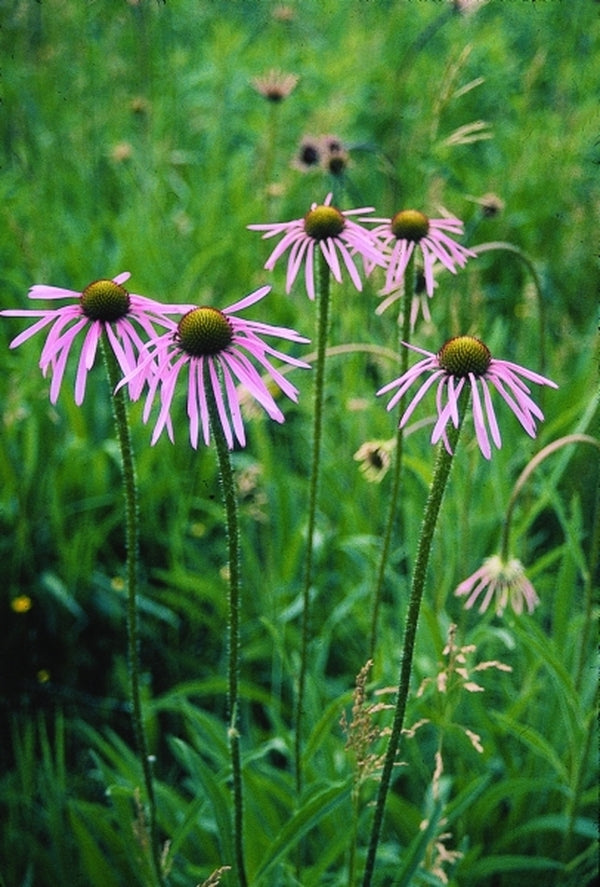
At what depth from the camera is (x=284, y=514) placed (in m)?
2.33

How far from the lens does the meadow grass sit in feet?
5.20

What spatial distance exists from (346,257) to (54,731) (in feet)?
4.69

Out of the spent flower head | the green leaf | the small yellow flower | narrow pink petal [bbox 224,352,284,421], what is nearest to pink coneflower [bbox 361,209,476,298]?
narrow pink petal [bbox 224,352,284,421]

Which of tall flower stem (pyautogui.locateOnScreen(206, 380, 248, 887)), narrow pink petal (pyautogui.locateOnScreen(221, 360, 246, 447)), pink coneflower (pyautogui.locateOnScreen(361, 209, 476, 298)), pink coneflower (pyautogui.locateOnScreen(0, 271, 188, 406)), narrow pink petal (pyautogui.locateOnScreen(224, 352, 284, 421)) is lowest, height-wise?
tall flower stem (pyautogui.locateOnScreen(206, 380, 248, 887))

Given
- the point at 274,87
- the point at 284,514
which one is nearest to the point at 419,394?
the point at 284,514

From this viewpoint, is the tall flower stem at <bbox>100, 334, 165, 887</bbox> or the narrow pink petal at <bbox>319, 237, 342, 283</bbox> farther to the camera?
the narrow pink petal at <bbox>319, 237, 342, 283</bbox>

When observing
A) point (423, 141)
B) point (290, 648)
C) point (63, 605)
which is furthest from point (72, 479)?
point (423, 141)

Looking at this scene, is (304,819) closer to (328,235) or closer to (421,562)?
(421,562)

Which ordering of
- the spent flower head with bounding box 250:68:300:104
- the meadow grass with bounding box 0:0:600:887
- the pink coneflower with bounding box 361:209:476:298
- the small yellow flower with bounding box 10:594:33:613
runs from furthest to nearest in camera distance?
the spent flower head with bounding box 250:68:300:104 → the small yellow flower with bounding box 10:594:33:613 → the meadow grass with bounding box 0:0:600:887 → the pink coneflower with bounding box 361:209:476:298

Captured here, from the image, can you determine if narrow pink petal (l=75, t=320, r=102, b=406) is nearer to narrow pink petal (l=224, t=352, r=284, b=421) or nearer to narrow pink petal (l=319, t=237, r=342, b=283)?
narrow pink petal (l=224, t=352, r=284, b=421)

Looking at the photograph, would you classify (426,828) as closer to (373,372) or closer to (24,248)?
(373,372)

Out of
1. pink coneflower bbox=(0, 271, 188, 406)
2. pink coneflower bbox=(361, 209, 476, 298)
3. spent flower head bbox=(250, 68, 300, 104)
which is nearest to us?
pink coneflower bbox=(0, 271, 188, 406)

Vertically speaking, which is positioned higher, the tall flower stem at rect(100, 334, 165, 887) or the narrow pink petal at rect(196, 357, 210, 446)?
the narrow pink petal at rect(196, 357, 210, 446)

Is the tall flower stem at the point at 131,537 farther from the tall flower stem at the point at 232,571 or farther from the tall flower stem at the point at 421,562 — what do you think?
the tall flower stem at the point at 421,562
